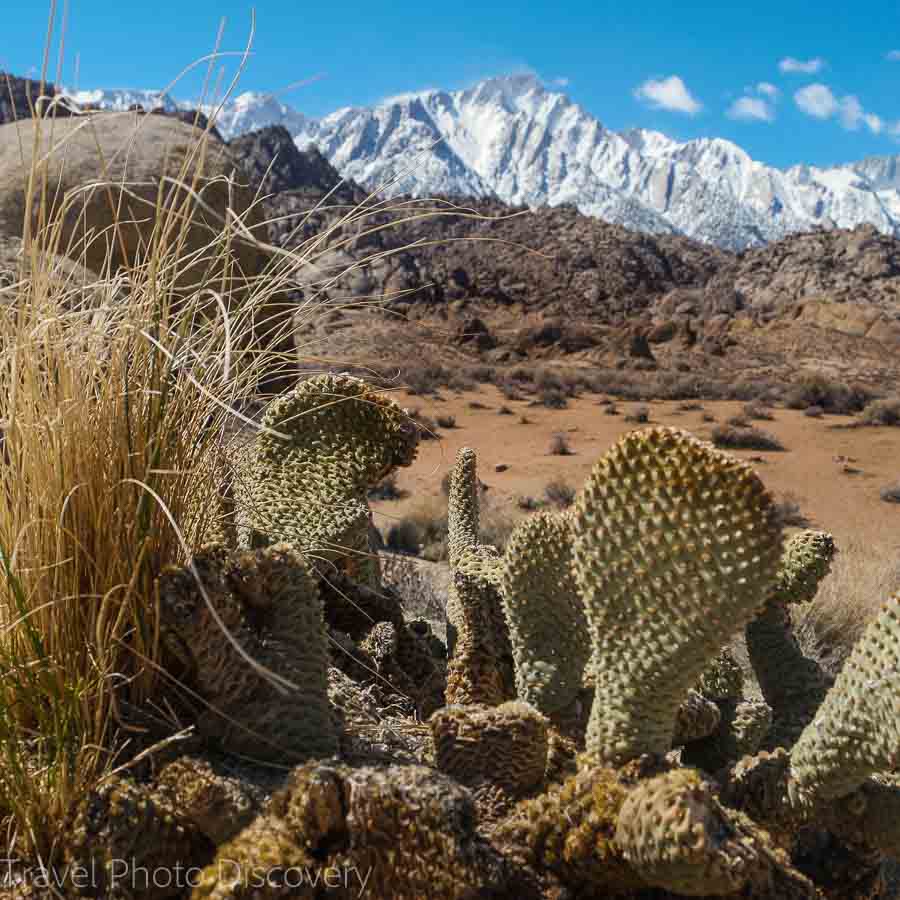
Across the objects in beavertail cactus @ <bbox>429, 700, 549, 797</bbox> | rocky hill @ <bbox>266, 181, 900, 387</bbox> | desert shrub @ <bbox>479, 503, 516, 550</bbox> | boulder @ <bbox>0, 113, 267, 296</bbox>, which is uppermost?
rocky hill @ <bbox>266, 181, 900, 387</bbox>

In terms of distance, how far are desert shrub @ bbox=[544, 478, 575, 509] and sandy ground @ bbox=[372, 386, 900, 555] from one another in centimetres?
16

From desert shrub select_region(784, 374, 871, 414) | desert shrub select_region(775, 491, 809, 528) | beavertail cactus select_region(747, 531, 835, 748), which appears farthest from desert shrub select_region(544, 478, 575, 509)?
desert shrub select_region(784, 374, 871, 414)

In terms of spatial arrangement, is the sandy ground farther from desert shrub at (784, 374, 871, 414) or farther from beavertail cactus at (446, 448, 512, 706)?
beavertail cactus at (446, 448, 512, 706)

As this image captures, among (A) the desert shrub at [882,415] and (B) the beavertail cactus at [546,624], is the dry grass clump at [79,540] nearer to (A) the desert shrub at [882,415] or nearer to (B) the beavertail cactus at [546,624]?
(B) the beavertail cactus at [546,624]

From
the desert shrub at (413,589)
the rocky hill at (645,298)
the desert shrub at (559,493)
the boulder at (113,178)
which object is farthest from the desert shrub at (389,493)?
the rocky hill at (645,298)

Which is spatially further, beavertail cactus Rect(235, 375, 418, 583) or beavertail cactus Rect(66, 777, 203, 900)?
beavertail cactus Rect(235, 375, 418, 583)

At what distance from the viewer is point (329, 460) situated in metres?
2.39

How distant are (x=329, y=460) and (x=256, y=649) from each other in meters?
0.90

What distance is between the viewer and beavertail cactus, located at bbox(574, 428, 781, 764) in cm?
128

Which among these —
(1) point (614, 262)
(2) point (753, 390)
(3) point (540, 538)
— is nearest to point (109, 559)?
(3) point (540, 538)

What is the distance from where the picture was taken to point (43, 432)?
151 cm

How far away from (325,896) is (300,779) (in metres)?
0.16

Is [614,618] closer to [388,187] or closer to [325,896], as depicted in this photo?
[325,896]

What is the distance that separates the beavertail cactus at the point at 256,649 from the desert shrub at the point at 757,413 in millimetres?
20226
